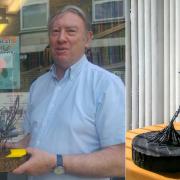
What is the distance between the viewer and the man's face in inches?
35.8

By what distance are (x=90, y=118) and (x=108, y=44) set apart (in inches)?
7.9

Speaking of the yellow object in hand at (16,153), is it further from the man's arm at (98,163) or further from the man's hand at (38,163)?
the man's arm at (98,163)

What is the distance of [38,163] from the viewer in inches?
36.5

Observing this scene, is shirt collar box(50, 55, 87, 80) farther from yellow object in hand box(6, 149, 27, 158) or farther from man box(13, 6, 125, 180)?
yellow object in hand box(6, 149, 27, 158)

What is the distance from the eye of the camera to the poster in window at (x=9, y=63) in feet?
3.10

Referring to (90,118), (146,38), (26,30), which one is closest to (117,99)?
(90,118)

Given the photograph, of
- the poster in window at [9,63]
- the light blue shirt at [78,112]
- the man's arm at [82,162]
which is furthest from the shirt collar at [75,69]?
the man's arm at [82,162]

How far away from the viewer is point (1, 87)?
97cm

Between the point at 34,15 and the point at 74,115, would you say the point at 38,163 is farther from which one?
the point at 34,15

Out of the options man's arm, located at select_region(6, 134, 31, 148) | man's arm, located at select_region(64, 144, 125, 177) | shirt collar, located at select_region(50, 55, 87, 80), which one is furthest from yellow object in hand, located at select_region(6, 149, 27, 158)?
shirt collar, located at select_region(50, 55, 87, 80)

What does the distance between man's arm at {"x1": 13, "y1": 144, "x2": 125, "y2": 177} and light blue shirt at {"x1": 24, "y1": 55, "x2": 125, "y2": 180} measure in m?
0.02

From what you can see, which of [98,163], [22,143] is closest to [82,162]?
[98,163]

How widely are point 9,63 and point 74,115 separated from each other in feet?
0.76

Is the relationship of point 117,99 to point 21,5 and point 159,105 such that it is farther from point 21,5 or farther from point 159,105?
point 159,105
